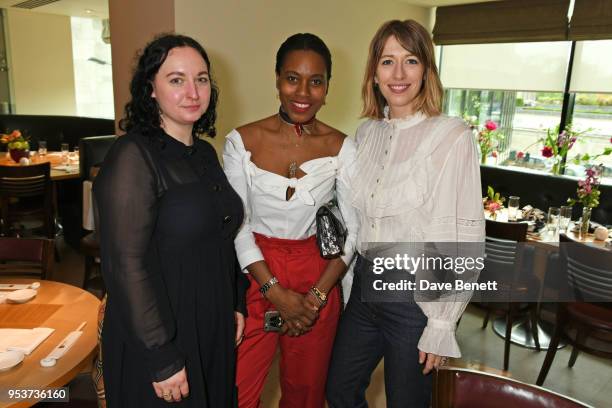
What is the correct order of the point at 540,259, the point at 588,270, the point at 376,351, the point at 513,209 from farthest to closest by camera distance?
the point at 513,209
the point at 540,259
the point at 588,270
the point at 376,351

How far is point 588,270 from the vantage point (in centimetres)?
259

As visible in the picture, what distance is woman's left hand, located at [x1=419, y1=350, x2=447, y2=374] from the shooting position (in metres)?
1.39

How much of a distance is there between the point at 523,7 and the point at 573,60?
0.67 m

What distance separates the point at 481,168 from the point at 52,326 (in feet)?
12.9

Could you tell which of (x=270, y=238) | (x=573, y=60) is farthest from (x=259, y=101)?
(x=573, y=60)

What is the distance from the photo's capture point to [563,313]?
2.69 m

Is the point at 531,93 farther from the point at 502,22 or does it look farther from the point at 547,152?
the point at 547,152

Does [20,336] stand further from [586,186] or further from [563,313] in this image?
[586,186]

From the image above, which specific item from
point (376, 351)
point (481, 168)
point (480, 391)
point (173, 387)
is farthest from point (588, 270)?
point (173, 387)

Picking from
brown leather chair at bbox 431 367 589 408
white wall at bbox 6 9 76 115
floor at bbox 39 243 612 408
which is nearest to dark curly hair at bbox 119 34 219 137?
brown leather chair at bbox 431 367 589 408

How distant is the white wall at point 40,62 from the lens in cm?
725

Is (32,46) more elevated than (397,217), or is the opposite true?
(32,46)

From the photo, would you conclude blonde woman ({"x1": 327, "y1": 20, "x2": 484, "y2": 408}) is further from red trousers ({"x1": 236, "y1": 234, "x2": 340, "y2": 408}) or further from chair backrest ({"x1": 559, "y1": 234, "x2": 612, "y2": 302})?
chair backrest ({"x1": 559, "y1": 234, "x2": 612, "y2": 302})

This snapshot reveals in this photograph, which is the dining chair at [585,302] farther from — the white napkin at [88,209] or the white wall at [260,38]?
the white napkin at [88,209]
